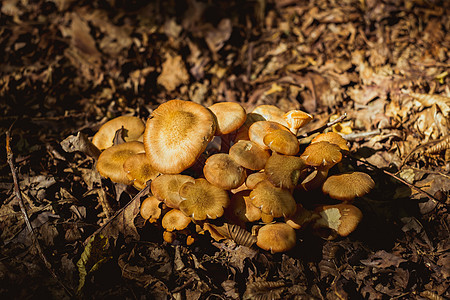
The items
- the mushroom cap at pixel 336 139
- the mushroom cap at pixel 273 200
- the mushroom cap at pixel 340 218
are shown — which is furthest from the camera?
the mushroom cap at pixel 336 139

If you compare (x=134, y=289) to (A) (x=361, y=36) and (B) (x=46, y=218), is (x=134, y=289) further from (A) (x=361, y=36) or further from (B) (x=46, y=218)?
(A) (x=361, y=36)

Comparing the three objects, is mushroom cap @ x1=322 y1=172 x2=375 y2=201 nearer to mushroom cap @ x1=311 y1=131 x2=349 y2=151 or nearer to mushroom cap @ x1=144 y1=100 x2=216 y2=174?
mushroom cap @ x1=311 y1=131 x2=349 y2=151

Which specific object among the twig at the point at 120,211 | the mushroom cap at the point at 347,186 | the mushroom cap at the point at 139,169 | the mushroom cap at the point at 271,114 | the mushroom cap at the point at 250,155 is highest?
the mushroom cap at the point at 271,114

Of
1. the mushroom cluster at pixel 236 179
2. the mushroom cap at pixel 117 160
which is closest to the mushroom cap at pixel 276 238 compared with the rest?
the mushroom cluster at pixel 236 179

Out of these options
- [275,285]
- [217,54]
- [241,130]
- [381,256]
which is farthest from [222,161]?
[217,54]

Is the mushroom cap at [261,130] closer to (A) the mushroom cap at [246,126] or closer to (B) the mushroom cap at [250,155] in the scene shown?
(B) the mushroom cap at [250,155]

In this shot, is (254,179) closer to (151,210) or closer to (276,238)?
(276,238)

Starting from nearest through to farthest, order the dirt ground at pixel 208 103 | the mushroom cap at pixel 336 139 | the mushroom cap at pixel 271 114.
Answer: the dirt ground at pixel 208 103 → the mushroom cap at pixel 336 139 → the mushroom cap at pixel 271 114

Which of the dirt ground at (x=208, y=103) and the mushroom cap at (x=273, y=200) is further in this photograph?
the dirt ground at (x=208, y=103)
